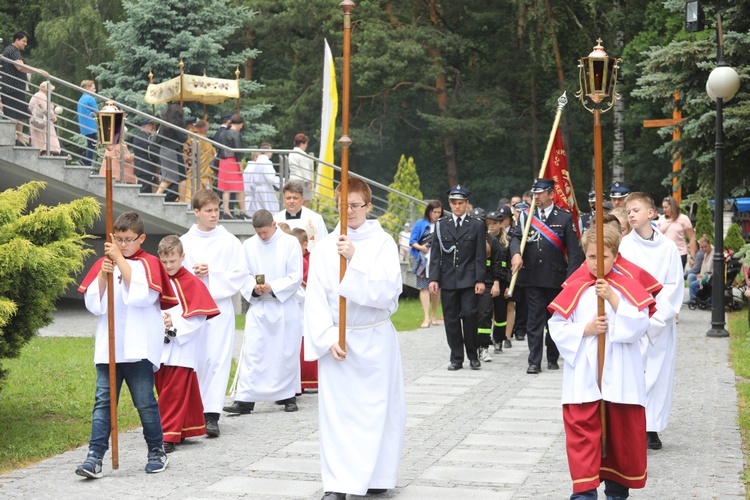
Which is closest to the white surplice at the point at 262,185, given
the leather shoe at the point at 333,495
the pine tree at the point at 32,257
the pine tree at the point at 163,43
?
the pine tree at the point at 163,43

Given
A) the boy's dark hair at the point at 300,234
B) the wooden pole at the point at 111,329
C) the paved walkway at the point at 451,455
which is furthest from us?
the boy's dark hair at the point at 300,234

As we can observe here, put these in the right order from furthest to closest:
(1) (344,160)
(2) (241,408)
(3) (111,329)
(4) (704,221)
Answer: (4) (704,221) < (2) (241,408) < (3) (111,329) < (1) (344,160)

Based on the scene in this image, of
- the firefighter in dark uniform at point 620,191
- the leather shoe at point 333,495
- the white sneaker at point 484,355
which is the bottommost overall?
the leather shoe at point 333,495

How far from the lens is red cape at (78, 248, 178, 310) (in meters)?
Answer: 7.74

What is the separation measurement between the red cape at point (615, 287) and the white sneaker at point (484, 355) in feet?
23.8

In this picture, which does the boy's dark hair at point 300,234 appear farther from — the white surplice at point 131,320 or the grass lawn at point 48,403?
the white surplice at point 131,320

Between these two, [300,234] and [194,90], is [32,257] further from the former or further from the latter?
[194,90]

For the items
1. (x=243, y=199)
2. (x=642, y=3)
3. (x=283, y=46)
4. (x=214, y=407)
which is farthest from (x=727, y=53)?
(x=283, y=46)

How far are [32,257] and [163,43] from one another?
2253 centimetres

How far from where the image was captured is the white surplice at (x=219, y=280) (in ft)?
31.2

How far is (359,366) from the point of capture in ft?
23.4

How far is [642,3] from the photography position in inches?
1642

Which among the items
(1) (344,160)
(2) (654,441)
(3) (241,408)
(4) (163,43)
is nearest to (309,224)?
(3) (241,408)

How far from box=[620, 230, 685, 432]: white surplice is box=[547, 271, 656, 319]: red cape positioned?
1938 mm
